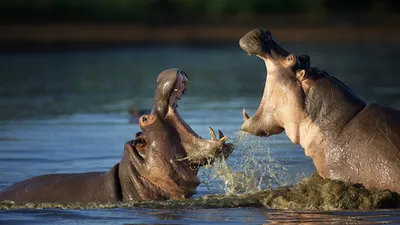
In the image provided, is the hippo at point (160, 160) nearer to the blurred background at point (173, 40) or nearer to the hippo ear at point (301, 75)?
the hippo ear at point (301, 75)

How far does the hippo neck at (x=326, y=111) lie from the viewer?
823 centimetres

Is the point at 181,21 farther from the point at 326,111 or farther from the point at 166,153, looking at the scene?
the point at 326,111

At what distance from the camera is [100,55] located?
3441cm

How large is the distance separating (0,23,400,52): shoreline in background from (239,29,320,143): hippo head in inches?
1041

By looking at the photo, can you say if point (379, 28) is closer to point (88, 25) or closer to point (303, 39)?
point (303, 39)

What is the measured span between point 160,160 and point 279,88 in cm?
112

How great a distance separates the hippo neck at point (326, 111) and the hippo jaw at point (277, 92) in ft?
0.26

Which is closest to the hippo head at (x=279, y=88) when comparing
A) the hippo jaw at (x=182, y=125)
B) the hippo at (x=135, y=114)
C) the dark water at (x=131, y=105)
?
the hippo jaw at (x=182, y=125)

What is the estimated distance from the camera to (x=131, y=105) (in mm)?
18328

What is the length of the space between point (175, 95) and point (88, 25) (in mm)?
28286

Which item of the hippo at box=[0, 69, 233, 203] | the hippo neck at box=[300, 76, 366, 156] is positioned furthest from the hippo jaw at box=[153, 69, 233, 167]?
the hippo neck at box=[300, 76, 366, 156]

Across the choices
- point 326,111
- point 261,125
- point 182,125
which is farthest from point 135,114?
point 326,111

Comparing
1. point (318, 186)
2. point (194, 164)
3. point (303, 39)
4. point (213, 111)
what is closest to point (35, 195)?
point (194, 164)

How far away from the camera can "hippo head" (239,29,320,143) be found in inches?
330
